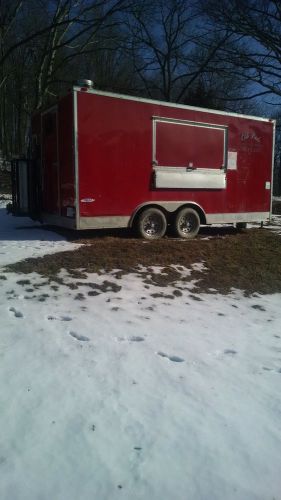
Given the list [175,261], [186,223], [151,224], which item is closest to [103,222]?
[151,224]

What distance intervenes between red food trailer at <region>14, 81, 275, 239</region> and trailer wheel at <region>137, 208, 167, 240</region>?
0.8 inches

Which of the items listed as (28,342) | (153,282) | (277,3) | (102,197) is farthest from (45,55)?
(28,342)

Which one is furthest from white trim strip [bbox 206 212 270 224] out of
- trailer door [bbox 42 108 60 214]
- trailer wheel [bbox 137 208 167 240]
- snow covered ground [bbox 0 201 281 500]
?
snow covered ground [bbox 0 201 281 500]

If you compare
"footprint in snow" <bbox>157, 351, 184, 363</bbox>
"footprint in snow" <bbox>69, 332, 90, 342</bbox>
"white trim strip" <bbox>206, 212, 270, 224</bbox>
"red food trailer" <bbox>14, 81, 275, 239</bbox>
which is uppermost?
"red food trailer" <bbox>14, 81, 275, 239</bbox>

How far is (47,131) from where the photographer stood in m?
9.09

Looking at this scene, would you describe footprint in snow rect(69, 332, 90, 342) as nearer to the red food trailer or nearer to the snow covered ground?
the snow covered ground

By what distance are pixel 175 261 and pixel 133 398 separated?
422cm

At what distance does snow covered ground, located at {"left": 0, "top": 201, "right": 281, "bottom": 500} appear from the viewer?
2.39 meters

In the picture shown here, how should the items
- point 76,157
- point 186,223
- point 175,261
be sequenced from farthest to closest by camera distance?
point 186,223, point 76,157, point 175,261

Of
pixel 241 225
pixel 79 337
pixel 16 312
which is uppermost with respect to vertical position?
pixel 241 225

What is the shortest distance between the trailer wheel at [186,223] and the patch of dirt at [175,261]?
1.57 ft

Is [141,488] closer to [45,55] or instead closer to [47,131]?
[47,131]

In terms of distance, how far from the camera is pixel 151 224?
358 inches

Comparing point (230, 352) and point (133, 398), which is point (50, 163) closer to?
point (230, 352)
